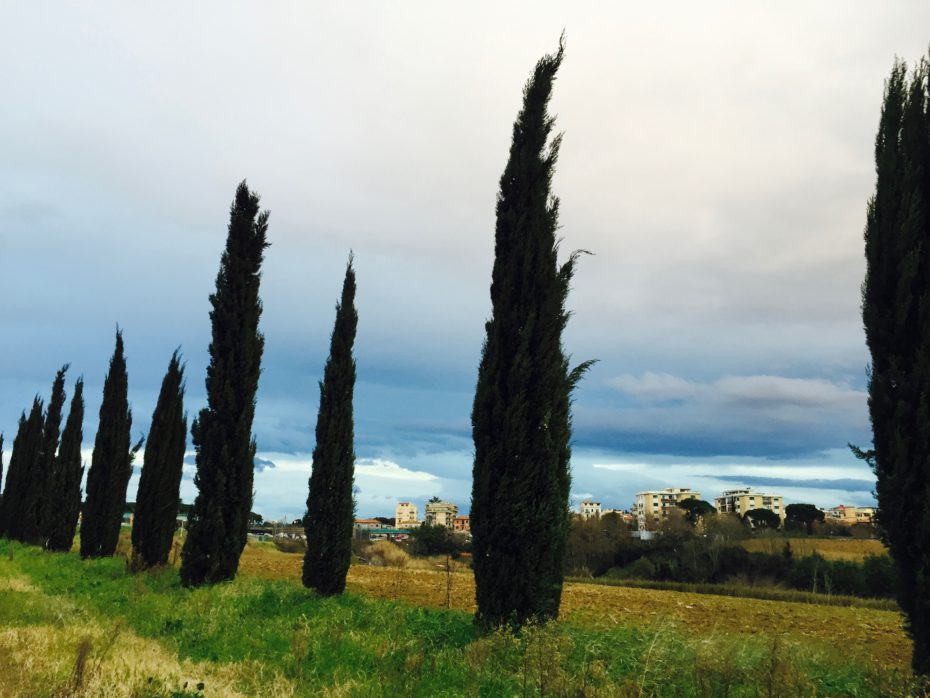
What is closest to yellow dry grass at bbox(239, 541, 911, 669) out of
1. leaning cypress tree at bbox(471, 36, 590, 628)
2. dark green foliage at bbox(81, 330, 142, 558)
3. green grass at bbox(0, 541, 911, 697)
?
leaning cypress tree at bbox(471, 36, 590, 628)

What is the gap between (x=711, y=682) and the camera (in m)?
6.39

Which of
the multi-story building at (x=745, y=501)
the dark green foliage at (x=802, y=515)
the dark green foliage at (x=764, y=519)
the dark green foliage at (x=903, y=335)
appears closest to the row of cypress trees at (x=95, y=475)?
the dark green foliage at (x=903, y=335)

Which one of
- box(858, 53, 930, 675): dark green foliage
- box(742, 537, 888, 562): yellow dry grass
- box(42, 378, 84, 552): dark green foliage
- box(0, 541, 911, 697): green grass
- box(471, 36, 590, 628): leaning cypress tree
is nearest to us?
box(0, 541, 911, 697): green grass

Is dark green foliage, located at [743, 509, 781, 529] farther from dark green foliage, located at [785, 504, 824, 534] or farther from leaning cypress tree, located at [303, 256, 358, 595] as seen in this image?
leaning cypress tree, located at [303, 256, 358, 595]

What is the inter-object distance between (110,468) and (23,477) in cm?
1456

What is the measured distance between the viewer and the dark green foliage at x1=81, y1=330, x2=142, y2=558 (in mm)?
25531

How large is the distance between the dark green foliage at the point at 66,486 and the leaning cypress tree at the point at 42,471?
39.5 inches

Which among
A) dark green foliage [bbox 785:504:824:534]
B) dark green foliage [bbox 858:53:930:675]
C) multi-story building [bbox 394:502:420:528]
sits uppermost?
dark green foliage [bbox 858:53:930:675]

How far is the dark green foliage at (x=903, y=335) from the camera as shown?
8.27 meters

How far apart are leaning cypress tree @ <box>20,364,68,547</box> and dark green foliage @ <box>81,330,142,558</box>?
8.59 m

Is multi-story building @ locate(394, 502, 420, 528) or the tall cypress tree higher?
the tall cypress tree

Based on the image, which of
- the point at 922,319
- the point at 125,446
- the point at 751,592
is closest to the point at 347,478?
the point at 922,319

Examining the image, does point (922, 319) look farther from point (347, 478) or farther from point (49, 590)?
point (49, 590)

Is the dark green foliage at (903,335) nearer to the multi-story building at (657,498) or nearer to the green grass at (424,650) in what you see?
the green grass at (424,650)
